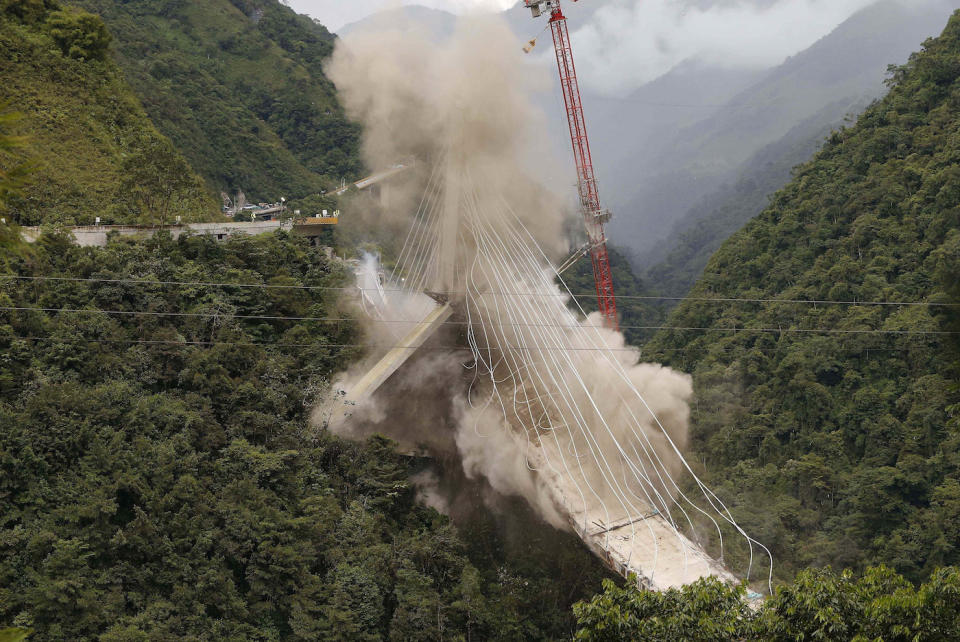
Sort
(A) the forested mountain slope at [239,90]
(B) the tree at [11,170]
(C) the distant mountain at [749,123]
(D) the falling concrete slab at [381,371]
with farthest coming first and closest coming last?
1. (C) the distant mountain at [749,123]
2. (A) the forested mountain slope at [239,90]
3. (D) the falling concrete slab at [381,371]
4. (B) the tree at [11,170]

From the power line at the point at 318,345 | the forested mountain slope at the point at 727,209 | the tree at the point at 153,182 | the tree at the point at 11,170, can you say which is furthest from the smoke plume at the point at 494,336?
the forested mountain slope at the point at 727,209

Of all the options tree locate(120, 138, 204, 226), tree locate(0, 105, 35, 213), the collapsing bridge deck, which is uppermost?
tree locate(0, 105, 35, 213)

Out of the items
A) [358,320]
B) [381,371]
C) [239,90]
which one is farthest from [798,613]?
[239,90]

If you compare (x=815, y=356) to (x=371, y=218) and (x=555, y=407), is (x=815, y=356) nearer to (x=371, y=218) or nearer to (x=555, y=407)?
(x=555, y=407)

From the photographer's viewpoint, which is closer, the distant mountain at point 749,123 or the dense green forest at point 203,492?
the dense green forest at point 203,492

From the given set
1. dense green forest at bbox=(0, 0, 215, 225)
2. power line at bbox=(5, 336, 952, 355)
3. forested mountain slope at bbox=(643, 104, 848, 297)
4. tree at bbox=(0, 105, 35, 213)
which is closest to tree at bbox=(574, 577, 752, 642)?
tree at bbox=(0, 105, 35, 213)

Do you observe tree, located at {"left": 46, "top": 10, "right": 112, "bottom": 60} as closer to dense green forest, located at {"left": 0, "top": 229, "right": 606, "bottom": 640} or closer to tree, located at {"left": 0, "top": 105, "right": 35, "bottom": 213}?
dense green forest, located at {"left": 0, "top": 229, "right": 606, "bottom": 640}

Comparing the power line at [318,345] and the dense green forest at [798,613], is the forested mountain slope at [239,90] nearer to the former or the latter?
the power line at [318,345]
